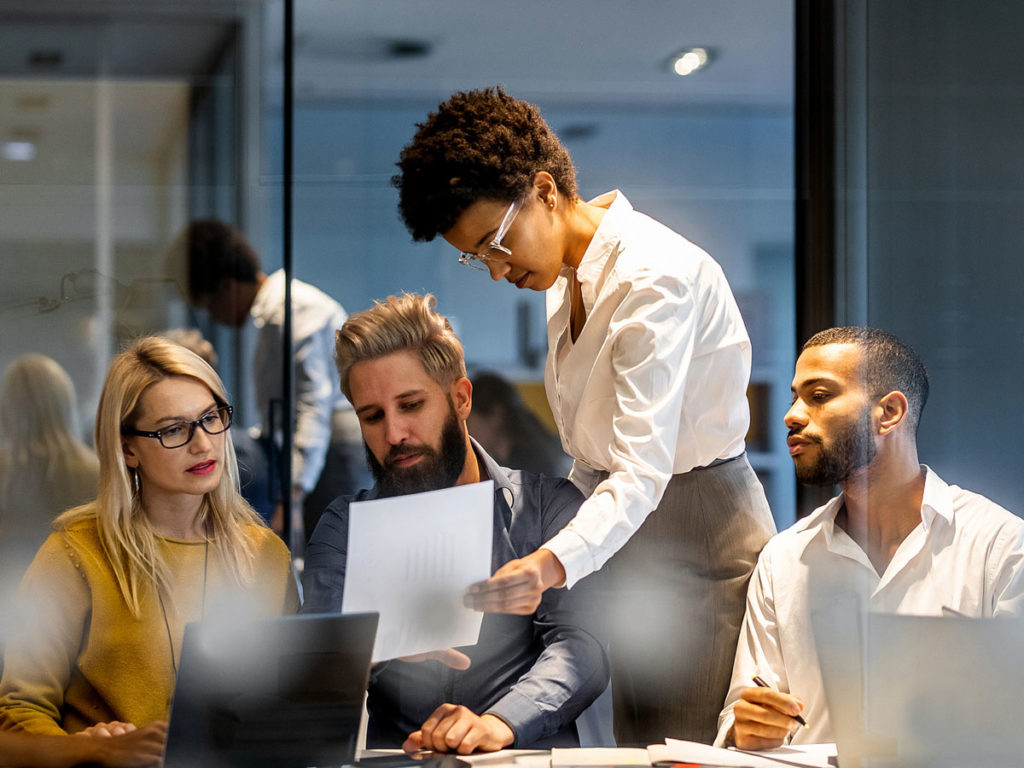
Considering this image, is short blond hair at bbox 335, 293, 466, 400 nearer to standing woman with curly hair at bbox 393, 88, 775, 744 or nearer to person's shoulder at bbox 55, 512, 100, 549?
standing woman with curly hair at bbox 393, 88, 775, 744

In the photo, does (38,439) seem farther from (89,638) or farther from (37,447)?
(89,638)

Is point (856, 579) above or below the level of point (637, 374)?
below

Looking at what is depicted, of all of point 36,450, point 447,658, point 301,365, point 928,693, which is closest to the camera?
point 928,693

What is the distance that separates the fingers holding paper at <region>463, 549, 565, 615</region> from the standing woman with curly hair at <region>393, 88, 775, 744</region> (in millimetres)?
76

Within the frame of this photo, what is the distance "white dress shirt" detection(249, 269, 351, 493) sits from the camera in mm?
2572

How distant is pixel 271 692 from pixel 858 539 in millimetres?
994

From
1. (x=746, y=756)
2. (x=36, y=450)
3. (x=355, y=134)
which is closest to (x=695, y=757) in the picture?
(x=746, y=756)

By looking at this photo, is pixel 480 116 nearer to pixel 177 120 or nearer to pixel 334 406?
pixel 334 406

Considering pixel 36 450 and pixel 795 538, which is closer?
pixel 795 538

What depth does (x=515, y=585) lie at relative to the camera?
58.2 inches

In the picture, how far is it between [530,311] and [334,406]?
0.51 m

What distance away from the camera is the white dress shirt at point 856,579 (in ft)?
5.28

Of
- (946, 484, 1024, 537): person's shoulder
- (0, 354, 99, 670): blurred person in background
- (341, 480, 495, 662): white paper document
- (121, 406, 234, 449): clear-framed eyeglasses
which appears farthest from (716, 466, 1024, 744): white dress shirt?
(0, 354, 99, 670): blurred person in background

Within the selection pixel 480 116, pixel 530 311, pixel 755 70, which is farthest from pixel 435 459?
pixel 755 70
